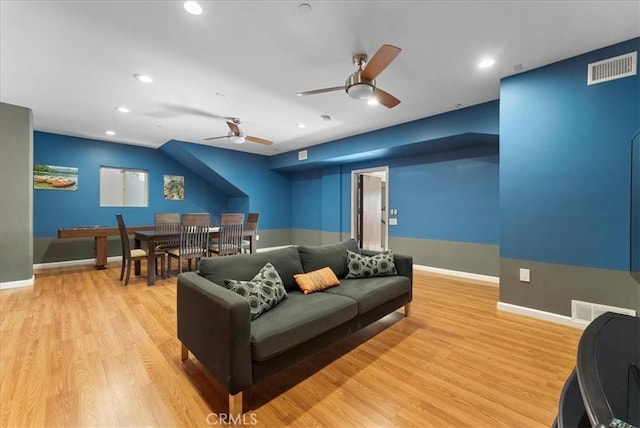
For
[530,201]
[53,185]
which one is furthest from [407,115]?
[53,185]

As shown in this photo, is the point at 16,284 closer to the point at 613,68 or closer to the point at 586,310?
the point at 586,310

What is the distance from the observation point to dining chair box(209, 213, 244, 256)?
4.81 m

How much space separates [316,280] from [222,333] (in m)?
1.12

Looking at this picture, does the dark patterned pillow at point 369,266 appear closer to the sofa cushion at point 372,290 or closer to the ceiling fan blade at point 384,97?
the sofa cushion at point 372,290

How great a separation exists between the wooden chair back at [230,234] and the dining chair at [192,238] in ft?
0.84

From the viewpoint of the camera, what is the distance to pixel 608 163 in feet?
8.45

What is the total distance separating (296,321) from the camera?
1.81 metres

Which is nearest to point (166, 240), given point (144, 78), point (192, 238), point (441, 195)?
point (192, 238)

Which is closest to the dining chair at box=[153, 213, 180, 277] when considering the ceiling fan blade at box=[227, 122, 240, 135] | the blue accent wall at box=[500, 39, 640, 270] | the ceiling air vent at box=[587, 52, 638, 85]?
the ceiling fan blade at box=[227, 122, 240, 135]

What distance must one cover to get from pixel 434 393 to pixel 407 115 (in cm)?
385

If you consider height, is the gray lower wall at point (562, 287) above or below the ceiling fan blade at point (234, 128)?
below

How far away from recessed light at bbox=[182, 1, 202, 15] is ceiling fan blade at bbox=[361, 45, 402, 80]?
140 cm

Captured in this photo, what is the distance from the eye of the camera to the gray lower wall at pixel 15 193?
388 cm

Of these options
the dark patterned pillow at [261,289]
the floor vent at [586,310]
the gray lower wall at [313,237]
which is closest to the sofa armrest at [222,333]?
the dark patterned pillow at [261,289]
